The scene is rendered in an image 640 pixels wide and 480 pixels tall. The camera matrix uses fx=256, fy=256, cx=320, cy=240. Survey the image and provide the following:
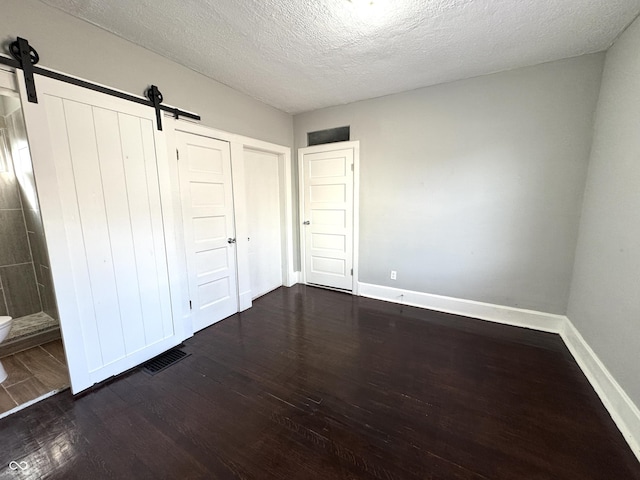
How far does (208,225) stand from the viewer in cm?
280

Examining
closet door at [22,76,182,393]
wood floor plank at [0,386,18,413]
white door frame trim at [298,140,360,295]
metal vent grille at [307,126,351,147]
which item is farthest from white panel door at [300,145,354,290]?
wood floor plank at [0,386,18,413]

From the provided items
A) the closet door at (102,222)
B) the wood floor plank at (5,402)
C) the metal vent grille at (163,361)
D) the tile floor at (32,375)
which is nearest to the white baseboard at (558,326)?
the metal vent grille at (163,361)

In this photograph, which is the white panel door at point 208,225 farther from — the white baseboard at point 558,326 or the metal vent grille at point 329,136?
the white baseboard at point 558,326

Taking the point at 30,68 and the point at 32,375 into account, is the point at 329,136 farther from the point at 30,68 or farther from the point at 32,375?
the point at 32,375

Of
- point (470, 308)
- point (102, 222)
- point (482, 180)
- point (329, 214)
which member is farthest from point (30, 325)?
point (482, 180)

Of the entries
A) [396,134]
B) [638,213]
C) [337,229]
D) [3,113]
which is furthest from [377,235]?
[3,113]

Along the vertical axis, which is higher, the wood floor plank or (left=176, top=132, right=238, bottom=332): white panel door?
(left=176, top=132, right=238, bottom=332): white panel door

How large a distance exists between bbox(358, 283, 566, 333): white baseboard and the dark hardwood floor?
0.18 m

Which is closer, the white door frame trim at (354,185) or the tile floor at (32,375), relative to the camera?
the tile floor at (32,375)

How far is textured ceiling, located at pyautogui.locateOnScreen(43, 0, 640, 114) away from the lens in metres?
1.69

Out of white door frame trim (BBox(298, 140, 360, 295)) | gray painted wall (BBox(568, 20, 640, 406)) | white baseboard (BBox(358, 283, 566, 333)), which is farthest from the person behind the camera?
white door frame trim (BBox(298, 140, 360, 295))

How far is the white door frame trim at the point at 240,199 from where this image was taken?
2.43m

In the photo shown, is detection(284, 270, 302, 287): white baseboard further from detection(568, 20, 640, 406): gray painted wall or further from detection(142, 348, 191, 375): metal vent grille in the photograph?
detection(568, 20, 640, 406): gray painted wall

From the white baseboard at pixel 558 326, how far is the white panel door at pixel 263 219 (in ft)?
4.63
